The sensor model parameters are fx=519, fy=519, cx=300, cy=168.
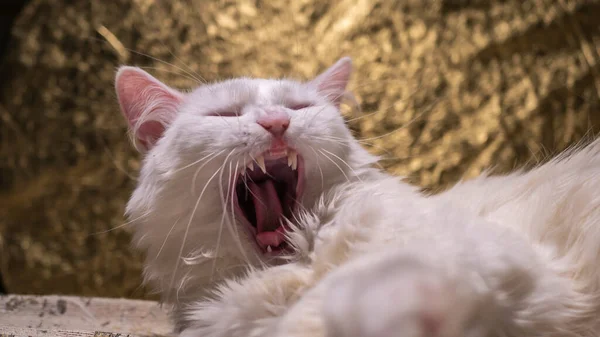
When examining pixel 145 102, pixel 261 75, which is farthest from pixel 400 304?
pixel 261 75

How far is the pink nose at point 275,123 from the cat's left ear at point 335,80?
0.69 feet

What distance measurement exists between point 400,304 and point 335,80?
530mm

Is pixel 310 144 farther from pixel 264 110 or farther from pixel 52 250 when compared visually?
pixel 52 250

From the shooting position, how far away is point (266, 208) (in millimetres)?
665

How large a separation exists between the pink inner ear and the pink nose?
0.61 feet

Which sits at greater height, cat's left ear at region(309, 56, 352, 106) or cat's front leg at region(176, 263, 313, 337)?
cat's left ear at region(309, 56, 352, 106)

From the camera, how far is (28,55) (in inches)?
56.6

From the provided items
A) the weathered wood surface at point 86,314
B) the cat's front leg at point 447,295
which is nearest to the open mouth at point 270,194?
the cat's front leg at point 447,295

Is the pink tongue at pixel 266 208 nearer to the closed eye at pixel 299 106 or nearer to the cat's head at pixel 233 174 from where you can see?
the cat's head at pixel 233 174

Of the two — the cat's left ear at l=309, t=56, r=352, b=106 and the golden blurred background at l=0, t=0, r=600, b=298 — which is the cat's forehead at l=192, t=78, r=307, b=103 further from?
the golden blurred background at l=0, t=0, r=600, b=298

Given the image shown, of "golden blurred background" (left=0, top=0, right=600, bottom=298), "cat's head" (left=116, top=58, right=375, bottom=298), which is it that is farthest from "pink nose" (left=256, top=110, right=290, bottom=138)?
"golden blurred background" (left=0, top=0, right=600, bottom=298)

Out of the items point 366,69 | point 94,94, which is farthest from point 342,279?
point 94,94

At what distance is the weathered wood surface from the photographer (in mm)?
835

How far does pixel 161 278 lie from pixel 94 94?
908 millimetres
